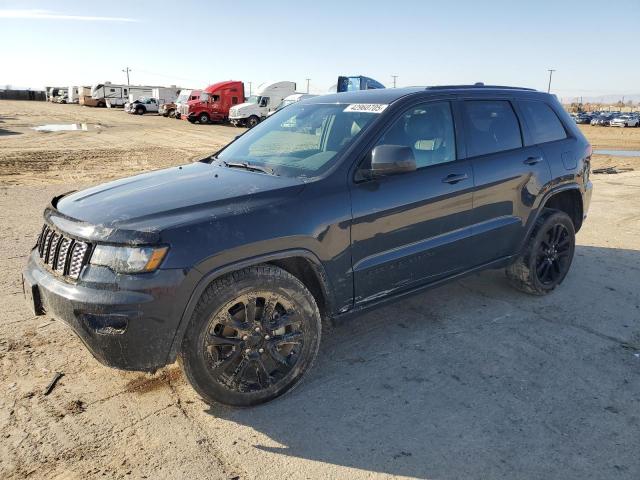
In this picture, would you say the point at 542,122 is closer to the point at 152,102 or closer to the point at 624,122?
the point at 624,122

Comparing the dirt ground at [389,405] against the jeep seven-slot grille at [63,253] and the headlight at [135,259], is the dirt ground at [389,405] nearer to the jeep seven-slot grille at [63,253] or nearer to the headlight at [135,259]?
the jeep seven-slot grille at [63,253]

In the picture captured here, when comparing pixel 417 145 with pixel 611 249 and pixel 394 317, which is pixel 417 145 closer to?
pixel 394 317

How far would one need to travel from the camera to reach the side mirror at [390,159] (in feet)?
10.5

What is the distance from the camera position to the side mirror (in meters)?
3.19

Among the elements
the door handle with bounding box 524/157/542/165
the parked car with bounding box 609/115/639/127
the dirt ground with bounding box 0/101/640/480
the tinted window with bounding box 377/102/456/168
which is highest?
the parked car with bounding box 609/115/639/127

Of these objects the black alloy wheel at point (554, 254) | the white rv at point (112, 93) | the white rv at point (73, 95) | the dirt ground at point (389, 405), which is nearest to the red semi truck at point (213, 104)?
the white rv at point (112, 93)

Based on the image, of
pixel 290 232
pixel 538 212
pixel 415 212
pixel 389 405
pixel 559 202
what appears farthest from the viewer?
pixel 559 202

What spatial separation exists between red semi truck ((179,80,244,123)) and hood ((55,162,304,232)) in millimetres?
34704

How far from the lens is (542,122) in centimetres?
467

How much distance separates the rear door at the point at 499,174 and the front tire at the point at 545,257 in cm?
24

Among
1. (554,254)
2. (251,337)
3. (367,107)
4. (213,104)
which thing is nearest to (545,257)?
(554,254)

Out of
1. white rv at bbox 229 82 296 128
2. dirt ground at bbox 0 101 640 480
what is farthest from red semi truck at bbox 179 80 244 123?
dirt ground at bbox 0 101 640 480

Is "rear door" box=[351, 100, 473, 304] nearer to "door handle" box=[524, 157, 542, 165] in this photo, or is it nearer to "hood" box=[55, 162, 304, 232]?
"hood" box=[55, 162, 304, 232]

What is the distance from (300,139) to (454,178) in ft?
3.81
